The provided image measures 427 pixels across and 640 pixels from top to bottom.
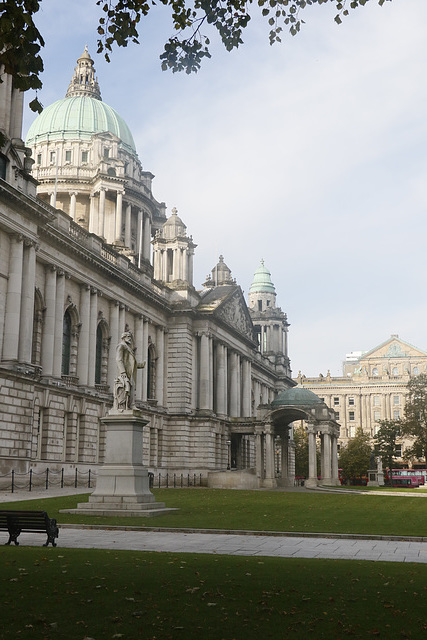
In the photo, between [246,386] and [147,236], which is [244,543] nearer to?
[246,386]

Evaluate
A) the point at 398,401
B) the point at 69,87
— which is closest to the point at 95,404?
the point at 69,87

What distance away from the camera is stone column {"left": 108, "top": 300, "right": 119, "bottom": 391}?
5550cm

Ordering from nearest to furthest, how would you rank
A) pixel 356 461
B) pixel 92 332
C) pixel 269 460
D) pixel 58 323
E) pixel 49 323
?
pixel 49 323 < pixel 58 323 < pixel 92 332 < pixel 269 460 < pixel 356 461

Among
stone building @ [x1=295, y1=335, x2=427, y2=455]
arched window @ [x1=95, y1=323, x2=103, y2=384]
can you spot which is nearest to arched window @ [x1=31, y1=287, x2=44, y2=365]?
arched window @ [x1=95, y1=323, x2=103, y2=384]

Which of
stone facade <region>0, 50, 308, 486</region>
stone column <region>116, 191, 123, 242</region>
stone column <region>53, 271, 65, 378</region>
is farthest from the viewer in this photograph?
stone column <region>116, 191, 123, 242</region>

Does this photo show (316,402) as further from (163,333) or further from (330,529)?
(330,529)

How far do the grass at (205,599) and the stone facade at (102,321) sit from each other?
9701 mm

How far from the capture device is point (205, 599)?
34.7 feet

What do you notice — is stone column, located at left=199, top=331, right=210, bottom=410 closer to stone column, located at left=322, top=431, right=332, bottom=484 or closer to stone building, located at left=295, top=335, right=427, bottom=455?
stone column, located at left=322, top=431, right=332, bottom=484

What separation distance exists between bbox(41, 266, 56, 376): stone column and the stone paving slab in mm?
23844

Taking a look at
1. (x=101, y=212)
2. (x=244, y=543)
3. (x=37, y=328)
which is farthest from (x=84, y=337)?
(x=244, y=543)

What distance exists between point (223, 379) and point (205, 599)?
2435 inches

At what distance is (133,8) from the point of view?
10.6m

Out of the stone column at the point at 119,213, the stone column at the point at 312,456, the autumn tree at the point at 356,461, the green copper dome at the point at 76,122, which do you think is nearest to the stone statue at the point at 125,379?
the stone column at the point at 312,456
